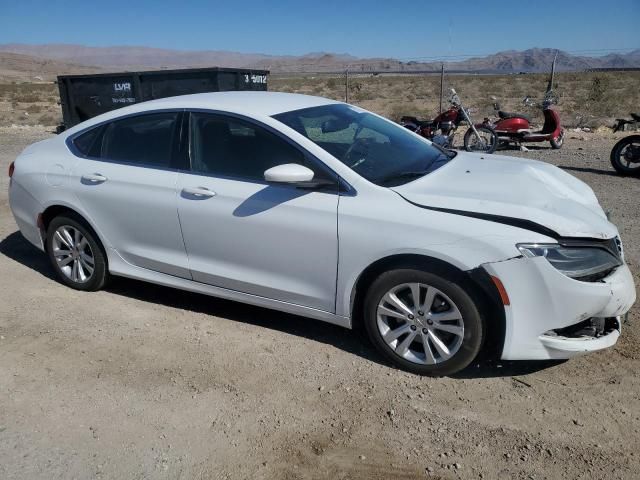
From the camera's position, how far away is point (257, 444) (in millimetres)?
3000

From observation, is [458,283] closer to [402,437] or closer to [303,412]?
[402,437]

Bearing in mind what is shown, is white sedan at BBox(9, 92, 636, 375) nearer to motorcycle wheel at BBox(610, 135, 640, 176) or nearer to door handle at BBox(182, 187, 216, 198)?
door handle at BBox(182, 187, 216, 198)

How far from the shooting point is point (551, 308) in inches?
124

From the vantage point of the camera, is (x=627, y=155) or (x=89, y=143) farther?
(x=627, y=155)

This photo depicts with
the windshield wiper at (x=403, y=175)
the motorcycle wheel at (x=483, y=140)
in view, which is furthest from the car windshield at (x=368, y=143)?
the motorcycle wheel at (x=483, y=140)

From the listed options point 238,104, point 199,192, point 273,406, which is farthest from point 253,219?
point 273,406

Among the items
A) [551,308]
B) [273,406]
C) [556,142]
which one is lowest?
[273,406]

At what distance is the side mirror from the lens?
349 centimetres

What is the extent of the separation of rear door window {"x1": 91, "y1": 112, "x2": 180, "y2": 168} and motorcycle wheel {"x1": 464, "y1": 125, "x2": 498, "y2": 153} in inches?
318

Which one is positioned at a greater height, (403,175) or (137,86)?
(137,86)

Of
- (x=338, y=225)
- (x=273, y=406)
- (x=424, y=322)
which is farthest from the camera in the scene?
(x=338, y=225)

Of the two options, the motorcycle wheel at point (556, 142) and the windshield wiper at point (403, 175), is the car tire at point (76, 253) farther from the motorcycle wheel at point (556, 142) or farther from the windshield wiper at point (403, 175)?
the motorcycle wheel at point (556, 142)

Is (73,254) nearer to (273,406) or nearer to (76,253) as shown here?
(76,253)

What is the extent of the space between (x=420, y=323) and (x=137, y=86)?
34.1ft
